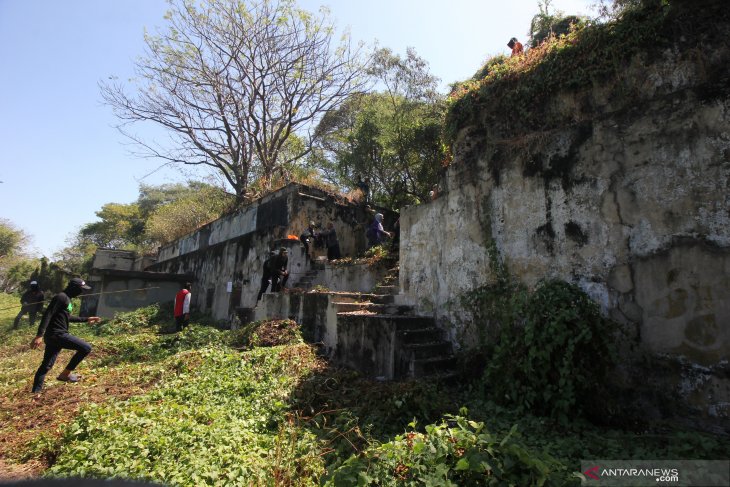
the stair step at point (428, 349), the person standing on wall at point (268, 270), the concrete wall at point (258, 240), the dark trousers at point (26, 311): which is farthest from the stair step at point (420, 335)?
the dark trousers at point (26, 311)

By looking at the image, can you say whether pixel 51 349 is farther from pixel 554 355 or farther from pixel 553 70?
pixel 553 70

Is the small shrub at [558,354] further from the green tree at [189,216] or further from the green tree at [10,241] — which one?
the green tree at [10,241]

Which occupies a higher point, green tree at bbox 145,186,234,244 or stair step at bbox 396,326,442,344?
green tree at bbox 145,186,234,244

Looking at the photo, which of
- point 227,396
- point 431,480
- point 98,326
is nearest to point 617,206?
point 431,480

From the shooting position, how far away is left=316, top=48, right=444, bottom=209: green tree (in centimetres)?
1316

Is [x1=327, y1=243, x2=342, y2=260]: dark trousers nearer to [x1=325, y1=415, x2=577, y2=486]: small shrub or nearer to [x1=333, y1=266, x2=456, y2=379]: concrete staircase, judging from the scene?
[x1=333, y1=266, x2=456, y2=379]: concrete staircase

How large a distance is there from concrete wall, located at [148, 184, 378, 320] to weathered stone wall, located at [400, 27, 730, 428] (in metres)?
7.11

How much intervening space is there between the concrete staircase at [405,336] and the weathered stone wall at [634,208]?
0.39 m

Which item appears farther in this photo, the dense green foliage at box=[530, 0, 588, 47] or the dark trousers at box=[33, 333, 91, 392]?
the dense green foliage at box=[530, 0, 588, 47]

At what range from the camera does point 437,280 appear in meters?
6.65

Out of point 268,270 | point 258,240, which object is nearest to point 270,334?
point 268,270

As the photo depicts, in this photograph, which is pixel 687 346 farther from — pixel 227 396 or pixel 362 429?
pixel 227 396

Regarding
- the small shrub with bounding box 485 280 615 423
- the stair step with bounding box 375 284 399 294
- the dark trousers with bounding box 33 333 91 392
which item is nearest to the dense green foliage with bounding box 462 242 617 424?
the small shrub with bounding box 485 280 615 423

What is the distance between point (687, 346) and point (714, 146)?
1.99 m
